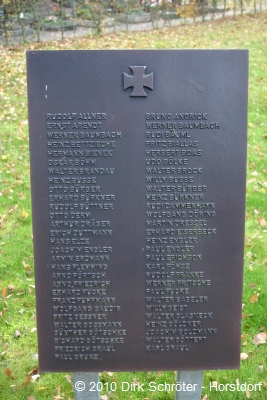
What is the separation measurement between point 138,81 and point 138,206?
0.76 meters

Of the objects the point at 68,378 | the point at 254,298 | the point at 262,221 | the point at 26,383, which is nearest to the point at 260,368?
the point at 254,298

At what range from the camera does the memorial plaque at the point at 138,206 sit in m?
2.89

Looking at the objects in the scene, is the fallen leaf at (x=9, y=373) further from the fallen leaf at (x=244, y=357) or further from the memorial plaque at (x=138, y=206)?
the fallen leaf at (x=244, y=357)

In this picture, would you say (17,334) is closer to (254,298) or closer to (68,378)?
(68,378)

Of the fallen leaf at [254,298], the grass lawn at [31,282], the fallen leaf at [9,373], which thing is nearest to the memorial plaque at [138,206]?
the grass lawn at [31,282]

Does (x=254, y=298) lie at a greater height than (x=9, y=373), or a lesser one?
greater

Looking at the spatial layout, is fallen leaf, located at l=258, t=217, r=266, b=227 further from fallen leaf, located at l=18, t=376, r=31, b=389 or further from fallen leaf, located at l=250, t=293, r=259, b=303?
fallen leaf, located at l=18, t=376, r=31, b=389

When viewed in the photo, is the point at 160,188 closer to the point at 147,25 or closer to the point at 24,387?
the point at 24,387

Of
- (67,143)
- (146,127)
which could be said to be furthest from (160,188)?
(67,143)

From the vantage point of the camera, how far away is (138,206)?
2986mm

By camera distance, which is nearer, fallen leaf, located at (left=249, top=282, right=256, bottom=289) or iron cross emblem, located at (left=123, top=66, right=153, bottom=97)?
iron cross emblem, located at (left=123, top=66, right=153, bottom=97)

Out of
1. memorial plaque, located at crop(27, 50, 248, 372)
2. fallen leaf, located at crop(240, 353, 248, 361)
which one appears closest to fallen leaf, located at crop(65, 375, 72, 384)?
memorial plaque, located at crop(27, 50, 248, 372)

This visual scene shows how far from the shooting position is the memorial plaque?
9.47 feet

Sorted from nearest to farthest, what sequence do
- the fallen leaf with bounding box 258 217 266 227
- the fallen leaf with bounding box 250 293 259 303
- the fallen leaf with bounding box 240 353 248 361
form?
the fallen leaf with bounding box 240 353 248 361 → the fallen leaf with bounding box 250 293 259 303 → the fallen leaf with bounding box 258 217 266 227
